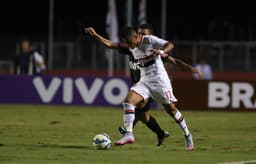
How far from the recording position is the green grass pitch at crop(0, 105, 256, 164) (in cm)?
1433

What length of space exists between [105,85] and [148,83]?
47.9 ft

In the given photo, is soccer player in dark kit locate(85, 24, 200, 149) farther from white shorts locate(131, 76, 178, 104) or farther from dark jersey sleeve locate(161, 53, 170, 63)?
white shorts locate(131, 76, 178, 104)


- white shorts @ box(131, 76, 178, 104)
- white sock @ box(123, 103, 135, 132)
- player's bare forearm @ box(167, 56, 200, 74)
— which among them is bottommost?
white sock @ box(123, 103, 135, 132)

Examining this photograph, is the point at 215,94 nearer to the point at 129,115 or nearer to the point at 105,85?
the point at 105,85

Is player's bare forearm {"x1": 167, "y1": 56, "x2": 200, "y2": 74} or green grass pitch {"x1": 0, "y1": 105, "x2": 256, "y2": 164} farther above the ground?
player's bare forearm {"x1": 167, "y1": 56, "x2": 200, "y2": 74}

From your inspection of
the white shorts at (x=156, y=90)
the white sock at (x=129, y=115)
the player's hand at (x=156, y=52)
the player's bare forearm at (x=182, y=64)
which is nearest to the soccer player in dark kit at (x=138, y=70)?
the player's bare forearm at (x=182, y=64)

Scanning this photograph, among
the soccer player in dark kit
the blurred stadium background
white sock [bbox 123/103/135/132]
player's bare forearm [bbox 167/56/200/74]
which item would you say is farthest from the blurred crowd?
white sock [bbox 123/103/135/132]

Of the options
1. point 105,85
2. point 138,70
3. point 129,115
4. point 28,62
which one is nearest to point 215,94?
point 105,85

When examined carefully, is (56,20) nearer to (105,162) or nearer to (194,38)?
(194,38)

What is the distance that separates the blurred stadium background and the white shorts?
0.92 metres

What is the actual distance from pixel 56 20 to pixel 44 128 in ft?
112

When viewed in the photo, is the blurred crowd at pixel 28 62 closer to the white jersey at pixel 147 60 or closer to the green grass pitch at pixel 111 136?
the green grass pitch at pixel 111 136

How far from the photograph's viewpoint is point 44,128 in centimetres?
2139

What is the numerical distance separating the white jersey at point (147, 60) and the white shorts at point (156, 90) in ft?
0.36
